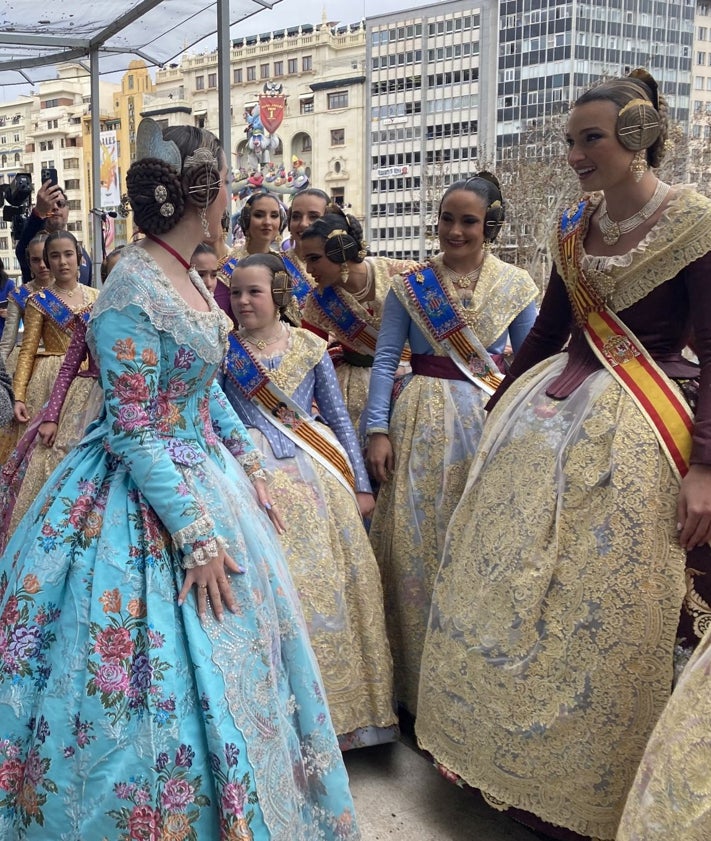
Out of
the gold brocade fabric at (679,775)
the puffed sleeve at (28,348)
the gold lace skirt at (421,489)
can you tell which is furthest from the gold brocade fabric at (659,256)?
the puffed sleeve at (28,348)

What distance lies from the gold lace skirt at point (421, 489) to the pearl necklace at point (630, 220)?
33.4 inches

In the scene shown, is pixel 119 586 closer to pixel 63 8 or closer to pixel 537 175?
pixel 63 8

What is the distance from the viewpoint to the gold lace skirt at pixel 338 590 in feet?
8.95

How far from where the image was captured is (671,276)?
2168 mm

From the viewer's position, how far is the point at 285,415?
9.63 ft

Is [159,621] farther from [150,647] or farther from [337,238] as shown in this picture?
[337,238]

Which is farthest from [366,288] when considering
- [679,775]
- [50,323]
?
[679,775]

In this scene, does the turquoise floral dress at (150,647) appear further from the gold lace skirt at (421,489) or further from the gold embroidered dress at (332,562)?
the gold lace skirt at (421,489)

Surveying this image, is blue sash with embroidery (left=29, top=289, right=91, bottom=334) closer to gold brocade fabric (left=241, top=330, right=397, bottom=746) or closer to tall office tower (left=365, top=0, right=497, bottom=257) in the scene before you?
gold brocade fabric (left=241, top=330, right=397, bottom=746)

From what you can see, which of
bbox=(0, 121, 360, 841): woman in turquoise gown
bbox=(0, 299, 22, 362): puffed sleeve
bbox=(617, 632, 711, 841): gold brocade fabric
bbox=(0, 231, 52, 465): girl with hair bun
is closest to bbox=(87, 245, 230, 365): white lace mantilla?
bbox=(0, 121, 360, 841): woman in turquoise gown

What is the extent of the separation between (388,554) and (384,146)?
200ft

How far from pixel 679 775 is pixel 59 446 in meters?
3.20

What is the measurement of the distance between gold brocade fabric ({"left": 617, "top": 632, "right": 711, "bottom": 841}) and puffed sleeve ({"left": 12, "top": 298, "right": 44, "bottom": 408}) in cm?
375

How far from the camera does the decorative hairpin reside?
1890 mm
